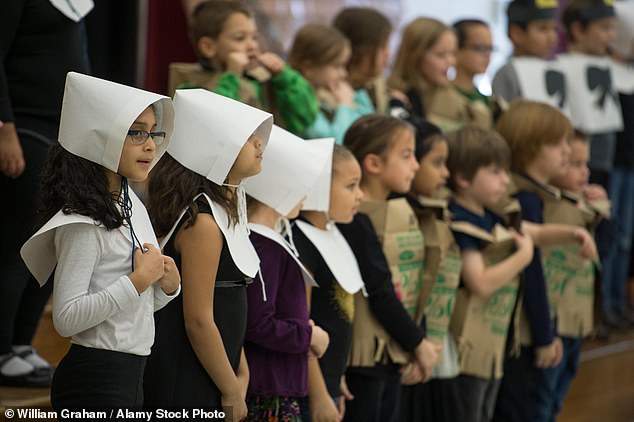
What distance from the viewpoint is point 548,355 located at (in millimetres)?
3943

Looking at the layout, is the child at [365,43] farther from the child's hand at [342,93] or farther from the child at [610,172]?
the child at [610,172]

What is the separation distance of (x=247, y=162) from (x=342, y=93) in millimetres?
1588

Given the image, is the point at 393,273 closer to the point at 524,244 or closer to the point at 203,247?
the point at 524,244

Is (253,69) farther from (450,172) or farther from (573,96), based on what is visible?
(573,96)

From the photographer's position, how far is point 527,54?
203 inches

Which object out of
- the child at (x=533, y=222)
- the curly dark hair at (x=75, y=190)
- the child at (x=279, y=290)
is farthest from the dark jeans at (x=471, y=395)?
the curly dark hair at (x=75, y=190)

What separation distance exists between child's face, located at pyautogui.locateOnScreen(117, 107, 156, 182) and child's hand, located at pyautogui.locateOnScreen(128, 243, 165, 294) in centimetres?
14

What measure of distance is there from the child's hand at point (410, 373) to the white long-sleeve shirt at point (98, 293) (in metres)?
1.31

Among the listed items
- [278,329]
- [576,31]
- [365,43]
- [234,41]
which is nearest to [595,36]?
[576,31]

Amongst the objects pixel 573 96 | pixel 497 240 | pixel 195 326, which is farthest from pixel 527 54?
pixel 195 326

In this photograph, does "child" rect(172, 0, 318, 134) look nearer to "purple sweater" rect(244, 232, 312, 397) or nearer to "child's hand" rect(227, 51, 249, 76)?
"child's hand" rect(227, 51, 249, 76)

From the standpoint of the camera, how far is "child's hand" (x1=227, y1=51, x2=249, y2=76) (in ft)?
11.6

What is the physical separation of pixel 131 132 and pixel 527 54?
130 inches

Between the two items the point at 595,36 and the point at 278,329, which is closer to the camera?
the point at 278,329
